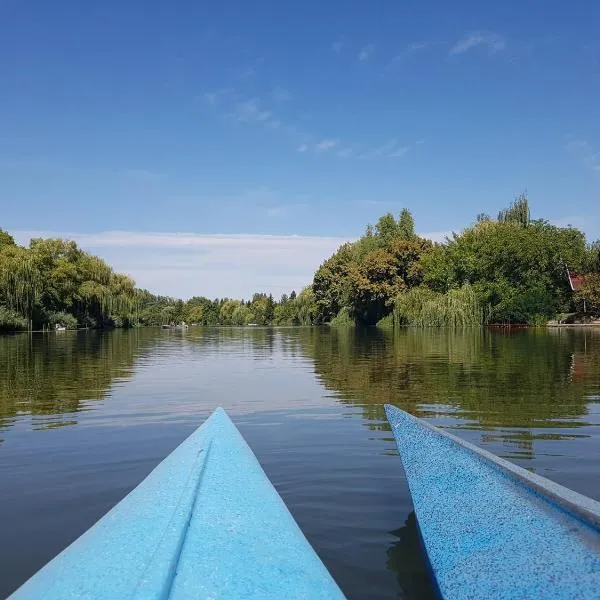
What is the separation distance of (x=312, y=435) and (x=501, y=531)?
4.44 metres

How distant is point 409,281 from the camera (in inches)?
2224

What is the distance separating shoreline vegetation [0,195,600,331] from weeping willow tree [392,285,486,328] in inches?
3.1

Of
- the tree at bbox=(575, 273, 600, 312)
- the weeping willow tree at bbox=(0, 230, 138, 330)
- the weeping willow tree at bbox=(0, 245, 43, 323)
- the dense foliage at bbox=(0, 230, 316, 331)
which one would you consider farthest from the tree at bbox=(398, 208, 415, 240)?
the weeping willow tree at bbox=(0, 245, 43, 323)

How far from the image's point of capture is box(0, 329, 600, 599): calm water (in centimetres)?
387

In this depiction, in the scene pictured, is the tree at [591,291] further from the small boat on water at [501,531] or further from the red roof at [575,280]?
the small boat on water at [501,531]

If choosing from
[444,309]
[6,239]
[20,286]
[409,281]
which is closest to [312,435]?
[444,309]

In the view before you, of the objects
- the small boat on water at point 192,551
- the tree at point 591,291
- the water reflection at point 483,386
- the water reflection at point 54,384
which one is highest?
the tree at point 591,291

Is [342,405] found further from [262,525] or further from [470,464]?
[262,525]

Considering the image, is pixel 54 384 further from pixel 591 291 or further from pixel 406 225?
pixel 406 225

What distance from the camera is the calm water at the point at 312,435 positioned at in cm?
387

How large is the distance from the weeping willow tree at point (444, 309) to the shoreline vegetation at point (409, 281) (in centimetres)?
8

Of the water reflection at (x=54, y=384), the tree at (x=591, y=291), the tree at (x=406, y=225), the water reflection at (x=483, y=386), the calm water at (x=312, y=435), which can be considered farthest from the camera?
the tree at (x=406, y=225)

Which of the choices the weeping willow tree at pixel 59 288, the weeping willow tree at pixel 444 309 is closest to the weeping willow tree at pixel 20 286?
the weeping willow tree at pixel 59 288

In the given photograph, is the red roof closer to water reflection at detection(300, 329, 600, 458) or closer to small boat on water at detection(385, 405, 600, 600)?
water reflection at detection(300, 329, 600, 458)
